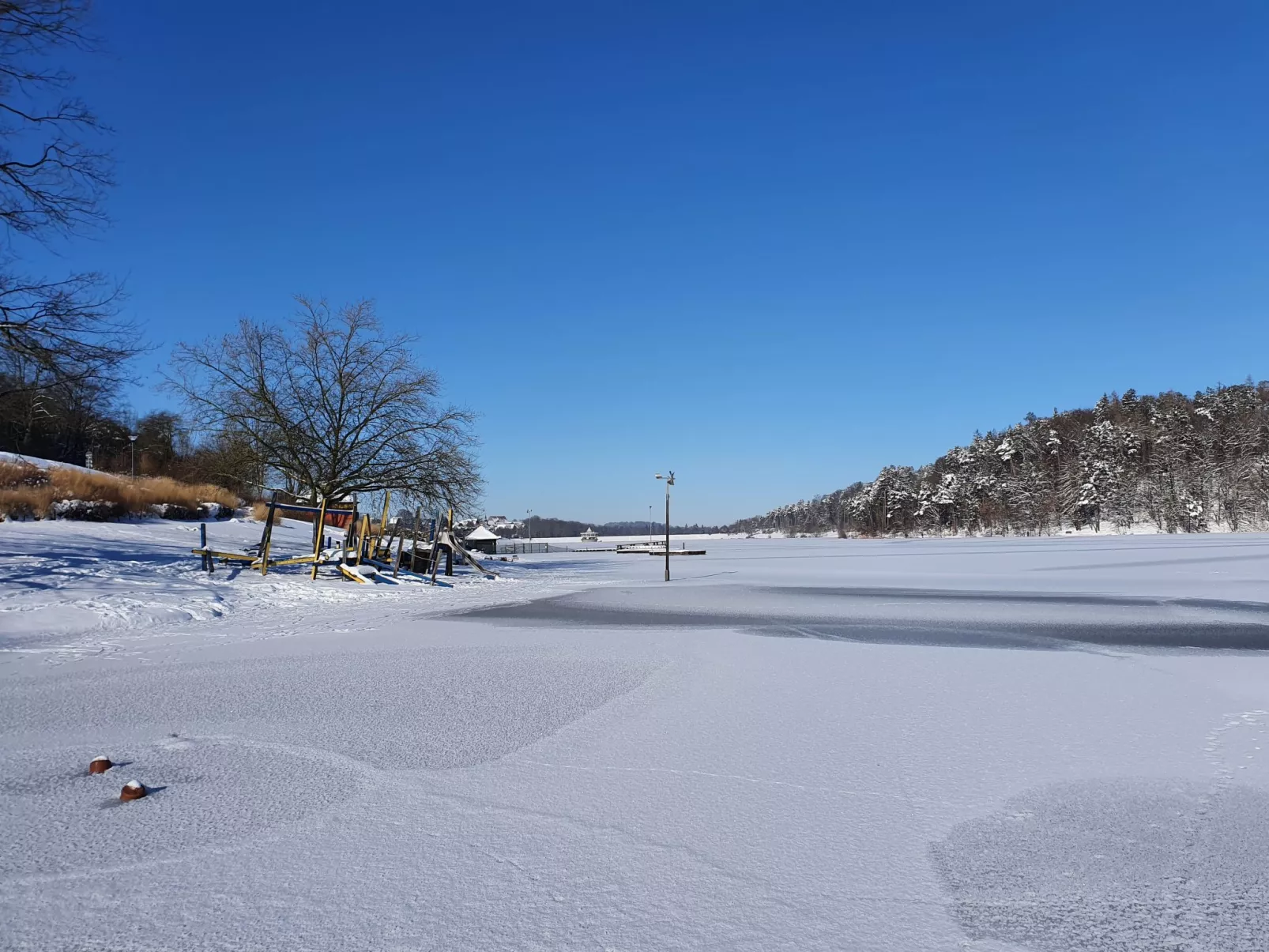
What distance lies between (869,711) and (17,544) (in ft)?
56.7

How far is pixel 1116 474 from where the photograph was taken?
289 ft

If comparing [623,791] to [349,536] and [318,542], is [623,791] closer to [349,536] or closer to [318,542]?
[318,542]

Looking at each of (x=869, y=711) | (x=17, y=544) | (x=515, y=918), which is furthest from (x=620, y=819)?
(x=17, y=544)

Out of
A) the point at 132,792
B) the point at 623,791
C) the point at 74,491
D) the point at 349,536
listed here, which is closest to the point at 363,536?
the point at 349,536

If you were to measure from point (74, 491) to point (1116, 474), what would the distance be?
96.8 metres

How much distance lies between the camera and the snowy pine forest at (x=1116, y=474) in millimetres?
82188

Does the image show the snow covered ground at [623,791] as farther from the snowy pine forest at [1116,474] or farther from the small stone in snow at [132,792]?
the snowy pine forest at [1116,474]

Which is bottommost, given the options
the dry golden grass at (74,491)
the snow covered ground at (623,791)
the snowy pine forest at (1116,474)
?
the snow covered ground at (623,791)

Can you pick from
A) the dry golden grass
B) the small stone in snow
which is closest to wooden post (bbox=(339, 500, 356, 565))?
the dry golden grass

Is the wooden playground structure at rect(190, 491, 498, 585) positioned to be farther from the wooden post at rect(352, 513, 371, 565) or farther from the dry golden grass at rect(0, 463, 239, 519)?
the dry golden grass at rect(0, 463, 239, 519)

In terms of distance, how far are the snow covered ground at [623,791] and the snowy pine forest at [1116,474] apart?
3443 inches

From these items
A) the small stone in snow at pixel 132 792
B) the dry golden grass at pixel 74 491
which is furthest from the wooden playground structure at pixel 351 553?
the small stone in snow at pixel 132 792

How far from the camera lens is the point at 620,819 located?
436 centimetres

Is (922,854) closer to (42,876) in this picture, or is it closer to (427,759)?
(427,759)
